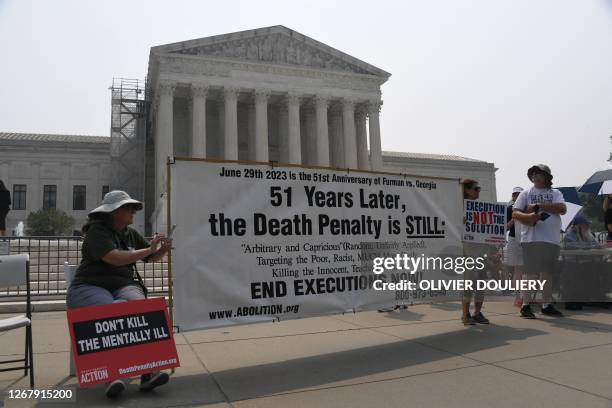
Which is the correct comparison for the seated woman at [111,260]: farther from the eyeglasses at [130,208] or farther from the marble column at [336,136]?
the marble column at [336,136]

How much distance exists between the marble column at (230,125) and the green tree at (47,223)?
16.7m

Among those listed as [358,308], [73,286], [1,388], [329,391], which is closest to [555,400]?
[329,391]

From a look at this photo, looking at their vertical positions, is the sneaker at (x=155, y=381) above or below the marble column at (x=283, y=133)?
below

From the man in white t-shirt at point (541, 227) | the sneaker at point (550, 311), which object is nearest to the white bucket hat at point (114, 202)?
the man in white t-shirt at point (541, 227)

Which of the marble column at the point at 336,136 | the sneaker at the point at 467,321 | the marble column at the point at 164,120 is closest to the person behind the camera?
the sneaker at the point at 467,321

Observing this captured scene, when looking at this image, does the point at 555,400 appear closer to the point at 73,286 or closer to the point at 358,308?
the point at 358,308

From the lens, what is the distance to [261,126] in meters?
44.7

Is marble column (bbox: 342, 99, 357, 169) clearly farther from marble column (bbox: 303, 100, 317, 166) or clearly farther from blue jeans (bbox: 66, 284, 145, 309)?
blue jeans (bbox: 66, 284, 145, 309)

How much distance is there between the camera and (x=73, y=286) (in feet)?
14.2

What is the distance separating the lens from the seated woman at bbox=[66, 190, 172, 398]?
423cm

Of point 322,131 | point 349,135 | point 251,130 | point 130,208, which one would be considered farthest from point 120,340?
point 349,135

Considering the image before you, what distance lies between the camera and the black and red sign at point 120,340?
3941mm

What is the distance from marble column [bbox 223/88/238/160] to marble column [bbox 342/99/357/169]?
1126 centimetres
